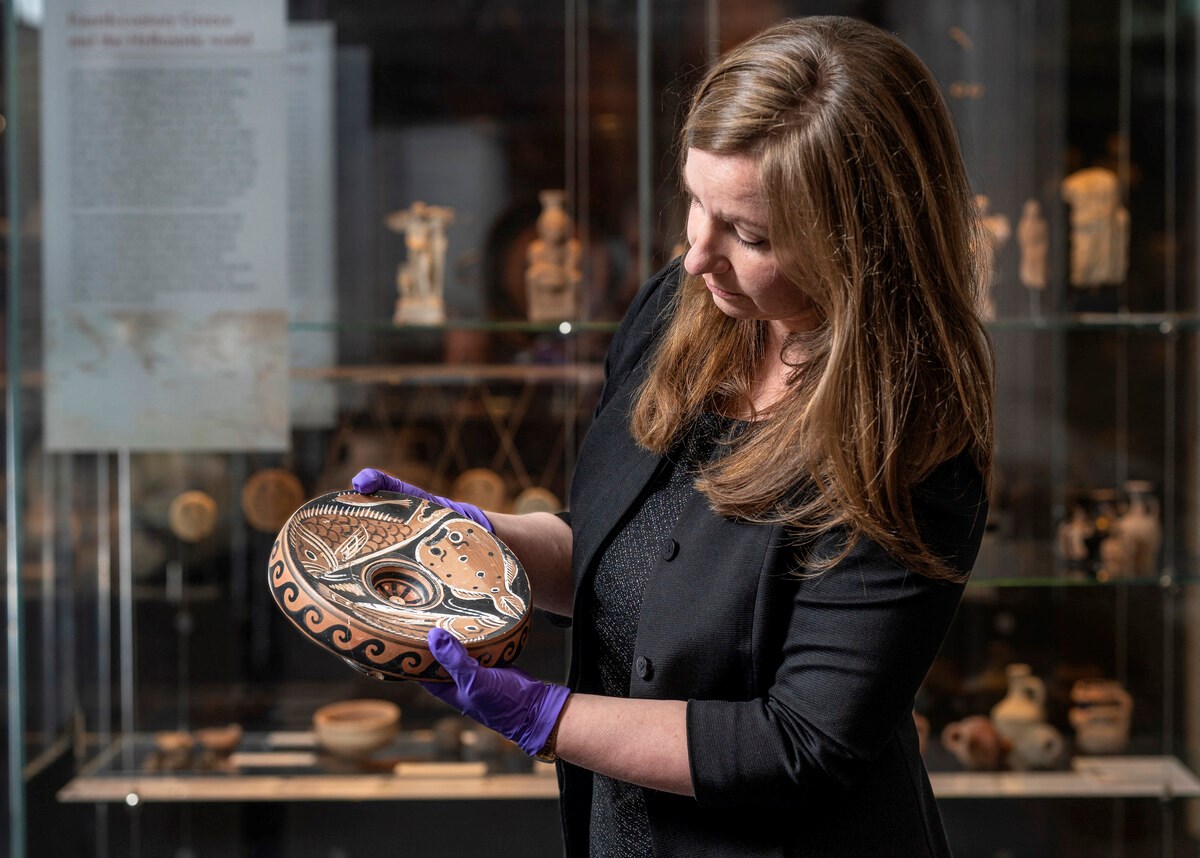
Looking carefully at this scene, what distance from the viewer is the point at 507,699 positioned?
1.26 meters

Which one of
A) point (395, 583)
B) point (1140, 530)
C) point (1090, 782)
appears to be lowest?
point (1090, 782)

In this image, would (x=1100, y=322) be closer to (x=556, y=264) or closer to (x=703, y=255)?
(x=556, y=264)

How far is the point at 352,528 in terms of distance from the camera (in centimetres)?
142

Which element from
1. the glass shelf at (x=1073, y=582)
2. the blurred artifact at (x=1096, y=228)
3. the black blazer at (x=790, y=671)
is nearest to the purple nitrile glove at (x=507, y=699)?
the black blazer at (x=790, y=671)

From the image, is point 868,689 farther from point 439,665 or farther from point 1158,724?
point 1158,724

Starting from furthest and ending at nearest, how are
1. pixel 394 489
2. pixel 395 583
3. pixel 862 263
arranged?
pixel 394 489 < pixel 395 583 < pixel 862 263

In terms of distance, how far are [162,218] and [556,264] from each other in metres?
0.88

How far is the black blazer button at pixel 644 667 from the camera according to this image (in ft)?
4.27

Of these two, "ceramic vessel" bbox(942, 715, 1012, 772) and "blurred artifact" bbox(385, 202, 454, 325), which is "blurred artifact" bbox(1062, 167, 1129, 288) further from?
"blurred artifact" bbox(385, 202, 454, 325)

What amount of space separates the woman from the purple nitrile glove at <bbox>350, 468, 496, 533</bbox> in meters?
0.25

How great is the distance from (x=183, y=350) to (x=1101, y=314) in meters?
2.10

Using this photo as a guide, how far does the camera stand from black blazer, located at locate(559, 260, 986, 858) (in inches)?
46.9

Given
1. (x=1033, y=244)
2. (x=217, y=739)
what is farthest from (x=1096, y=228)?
(x=217, y=739)

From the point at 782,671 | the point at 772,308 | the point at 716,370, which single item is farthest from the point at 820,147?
the point at 782,671
